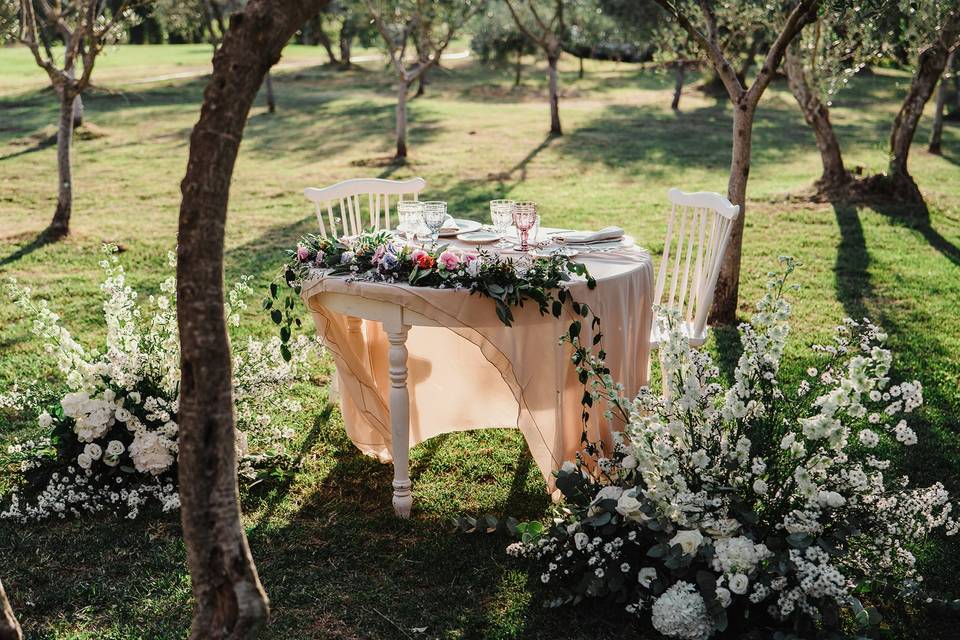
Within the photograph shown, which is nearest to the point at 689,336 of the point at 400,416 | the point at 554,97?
the point at 400,416

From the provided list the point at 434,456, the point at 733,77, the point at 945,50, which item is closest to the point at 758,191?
the point at 945,50

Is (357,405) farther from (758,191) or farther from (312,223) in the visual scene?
(758,191)

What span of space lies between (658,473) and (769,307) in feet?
2.73

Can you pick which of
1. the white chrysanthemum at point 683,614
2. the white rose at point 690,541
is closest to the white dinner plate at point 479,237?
the white rose at point 690,541

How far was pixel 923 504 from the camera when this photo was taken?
3.30 m

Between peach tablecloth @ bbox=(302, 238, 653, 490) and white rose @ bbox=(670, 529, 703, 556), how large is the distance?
0.97 meters

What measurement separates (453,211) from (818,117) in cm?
504

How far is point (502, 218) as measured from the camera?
4590 millimetres

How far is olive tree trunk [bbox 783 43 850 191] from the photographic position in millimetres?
10961

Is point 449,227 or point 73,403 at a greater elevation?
point 449,227

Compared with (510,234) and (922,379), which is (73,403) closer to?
(510,234)

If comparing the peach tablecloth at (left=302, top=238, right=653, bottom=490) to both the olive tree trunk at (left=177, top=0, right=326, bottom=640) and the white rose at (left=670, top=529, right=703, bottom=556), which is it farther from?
the olive tree trunk at (left=177, top=0, right=326, bottom=640)

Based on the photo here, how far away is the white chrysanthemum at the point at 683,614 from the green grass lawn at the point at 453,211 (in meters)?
0.23

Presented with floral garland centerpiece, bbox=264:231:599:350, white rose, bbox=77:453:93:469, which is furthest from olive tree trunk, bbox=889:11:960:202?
white rose, bbox=77:453:93:469
